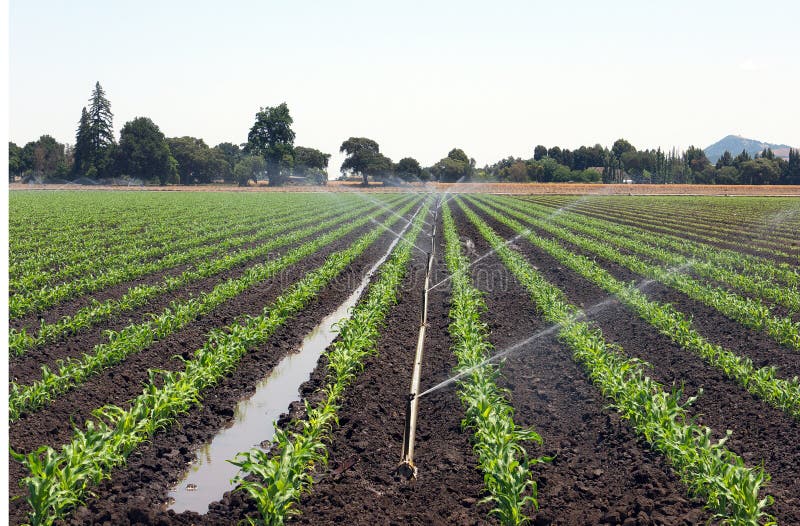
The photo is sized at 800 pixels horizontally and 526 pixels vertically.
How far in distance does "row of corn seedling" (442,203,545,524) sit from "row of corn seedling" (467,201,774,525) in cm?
111

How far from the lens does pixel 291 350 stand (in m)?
9.41

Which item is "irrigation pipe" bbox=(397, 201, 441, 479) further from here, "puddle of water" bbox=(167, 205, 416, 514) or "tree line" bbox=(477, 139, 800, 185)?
"tree line" bbox=(477, 139, 800, 185)

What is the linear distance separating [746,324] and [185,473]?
8.72m

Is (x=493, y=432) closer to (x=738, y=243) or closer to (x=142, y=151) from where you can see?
(x=738, y=243)

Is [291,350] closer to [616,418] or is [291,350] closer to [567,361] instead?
[567,361]

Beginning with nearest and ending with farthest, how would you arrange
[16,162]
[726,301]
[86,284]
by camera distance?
1. [726,301]
2. [86,284]
3. [16,162]

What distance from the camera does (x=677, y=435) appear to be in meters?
5.50

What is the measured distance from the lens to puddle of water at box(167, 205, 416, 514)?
5.32 meters

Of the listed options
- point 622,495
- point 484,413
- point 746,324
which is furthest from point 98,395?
point 746,324

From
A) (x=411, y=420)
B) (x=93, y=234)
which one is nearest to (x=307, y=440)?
(x=411, y=420)

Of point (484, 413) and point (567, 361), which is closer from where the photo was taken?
point (484, 413)

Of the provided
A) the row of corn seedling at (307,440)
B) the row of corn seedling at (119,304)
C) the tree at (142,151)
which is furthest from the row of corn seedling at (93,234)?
the tree at (142,151)

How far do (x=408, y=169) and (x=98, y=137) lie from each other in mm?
52365

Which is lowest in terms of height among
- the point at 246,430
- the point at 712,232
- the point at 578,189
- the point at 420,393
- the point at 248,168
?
the point at 246,430
